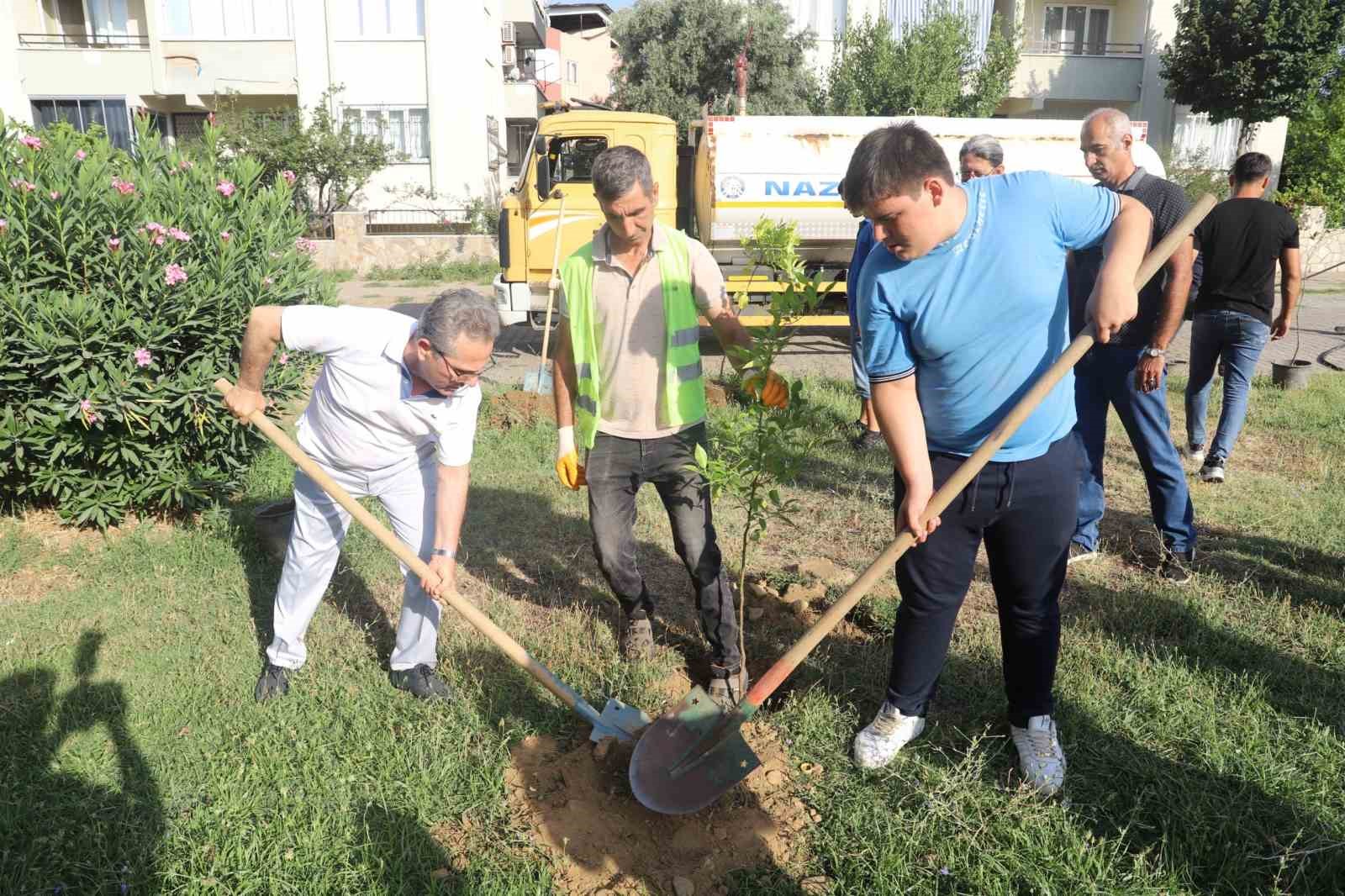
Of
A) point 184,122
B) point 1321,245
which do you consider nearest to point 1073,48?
point 1321,245

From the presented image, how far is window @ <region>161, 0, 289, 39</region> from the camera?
72.7 feet

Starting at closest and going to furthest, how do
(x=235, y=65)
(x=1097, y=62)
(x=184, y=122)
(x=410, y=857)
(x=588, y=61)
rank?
1. (x=410, y=857)
2. (x=235, y=65)
3. (x=184, y=122)
4. (x=1097, y=62)
5. (x=588, y=61)

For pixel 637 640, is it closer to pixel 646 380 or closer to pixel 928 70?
pixel 646 380

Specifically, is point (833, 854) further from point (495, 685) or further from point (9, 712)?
point (9, 712)

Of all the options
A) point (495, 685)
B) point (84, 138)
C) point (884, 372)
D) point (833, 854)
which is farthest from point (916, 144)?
point (84, 138)

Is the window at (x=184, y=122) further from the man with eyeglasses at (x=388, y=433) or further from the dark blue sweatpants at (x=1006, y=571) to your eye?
the dark blue sweatpants at (x=1006, y=571)

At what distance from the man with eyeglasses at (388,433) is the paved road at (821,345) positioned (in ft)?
19.5

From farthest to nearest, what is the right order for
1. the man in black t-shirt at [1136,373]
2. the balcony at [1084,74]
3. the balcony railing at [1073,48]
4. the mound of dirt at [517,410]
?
1. the balcony railing at [1073,48]
2. the balcony at [1084,74]
3. the mound of dirt at [517,410]
4. the man in black t-shirt at [1136,373]

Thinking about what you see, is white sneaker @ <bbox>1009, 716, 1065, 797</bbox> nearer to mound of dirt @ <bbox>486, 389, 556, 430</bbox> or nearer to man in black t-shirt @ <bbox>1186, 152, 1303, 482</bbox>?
man in black t-shirt @ <bbox>1186, 152, 1303, 482</bbox>

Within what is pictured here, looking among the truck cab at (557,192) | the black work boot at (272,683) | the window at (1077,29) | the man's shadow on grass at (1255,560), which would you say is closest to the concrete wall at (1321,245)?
the window at (1077,29)

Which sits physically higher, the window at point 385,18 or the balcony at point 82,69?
the window at point 385,18

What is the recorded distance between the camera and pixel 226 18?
22.3m

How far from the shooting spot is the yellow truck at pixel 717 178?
10.4 m

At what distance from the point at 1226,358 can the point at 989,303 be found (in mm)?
4357
